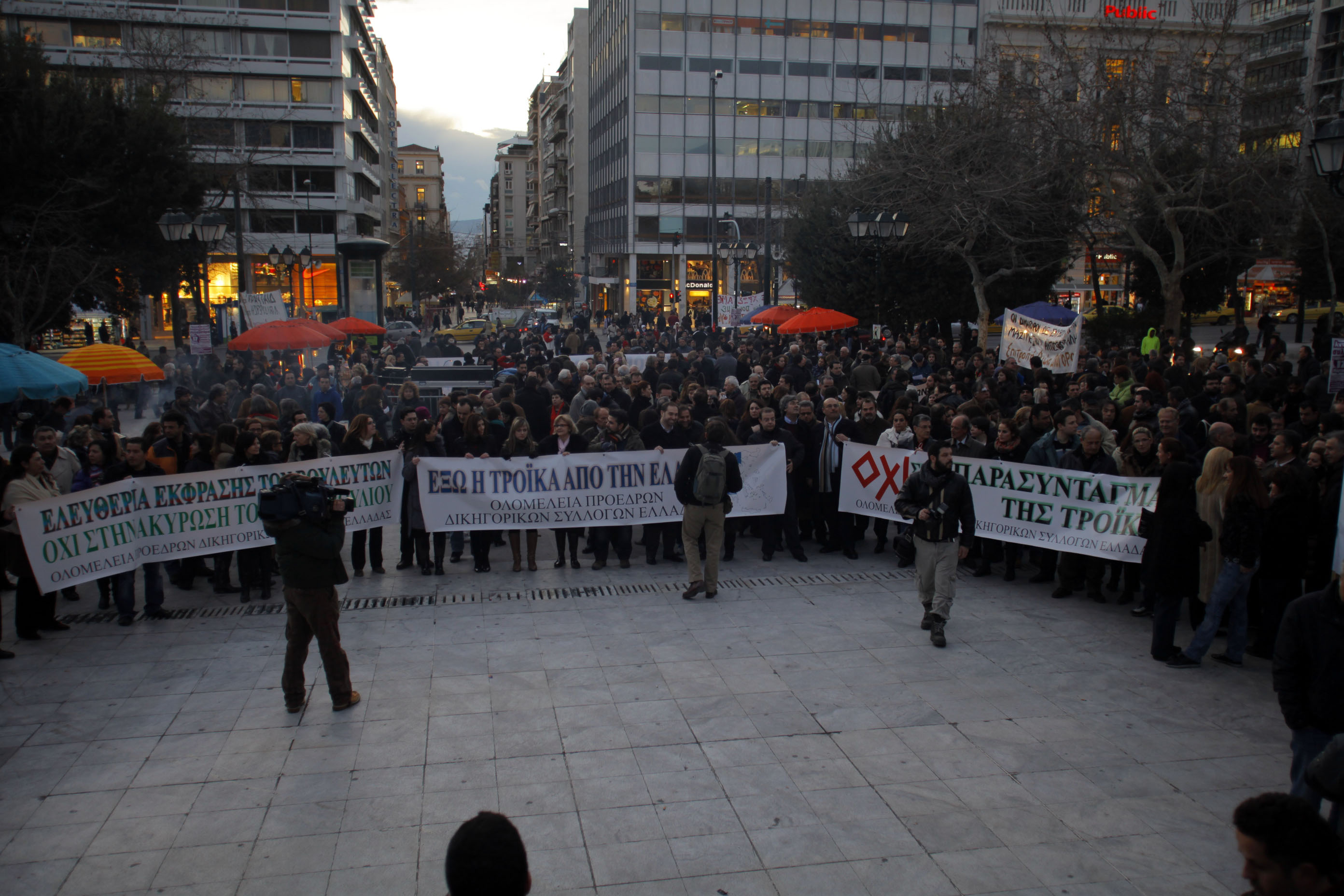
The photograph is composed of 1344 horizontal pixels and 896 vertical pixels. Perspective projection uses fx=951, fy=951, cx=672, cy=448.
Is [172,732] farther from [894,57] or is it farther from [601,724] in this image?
[894,57]

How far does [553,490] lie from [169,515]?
3.89 metres

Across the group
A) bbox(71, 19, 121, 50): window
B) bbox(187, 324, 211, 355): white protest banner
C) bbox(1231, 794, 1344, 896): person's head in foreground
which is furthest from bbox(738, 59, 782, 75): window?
bbox(1231, 794, 1344, 896): person's head in foreground

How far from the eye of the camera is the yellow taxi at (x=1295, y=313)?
52.8 metres

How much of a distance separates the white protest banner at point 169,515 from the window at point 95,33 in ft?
190

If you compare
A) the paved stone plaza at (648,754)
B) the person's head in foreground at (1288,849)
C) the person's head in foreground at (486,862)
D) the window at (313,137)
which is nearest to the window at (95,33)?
the window at (313,137)

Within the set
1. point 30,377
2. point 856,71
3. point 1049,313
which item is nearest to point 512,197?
point 856,71

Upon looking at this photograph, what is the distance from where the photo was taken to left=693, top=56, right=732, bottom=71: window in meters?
63.6

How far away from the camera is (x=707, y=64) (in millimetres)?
63750

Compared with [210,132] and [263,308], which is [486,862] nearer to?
[263,308]

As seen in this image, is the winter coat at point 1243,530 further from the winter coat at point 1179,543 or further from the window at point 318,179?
the window at point 318,179

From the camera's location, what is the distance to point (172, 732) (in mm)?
6605

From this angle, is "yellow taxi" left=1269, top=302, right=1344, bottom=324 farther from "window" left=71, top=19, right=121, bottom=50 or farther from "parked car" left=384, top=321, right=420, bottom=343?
"window" left=71, top=19, right=121, bottom=50

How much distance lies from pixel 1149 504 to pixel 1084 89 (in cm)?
1738

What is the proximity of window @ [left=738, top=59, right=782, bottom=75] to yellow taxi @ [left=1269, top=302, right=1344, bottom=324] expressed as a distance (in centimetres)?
3376
